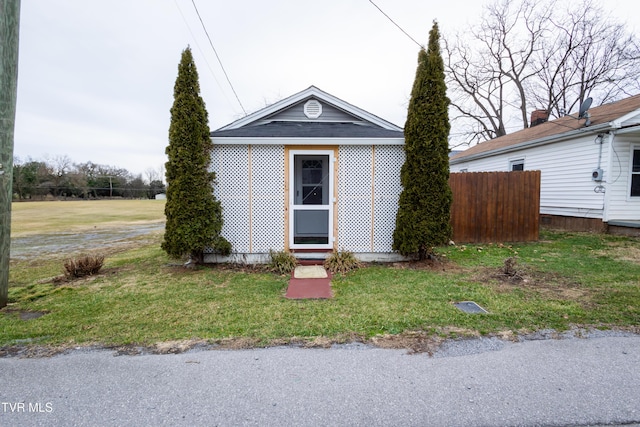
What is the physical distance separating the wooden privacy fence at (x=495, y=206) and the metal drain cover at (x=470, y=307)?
5.03m

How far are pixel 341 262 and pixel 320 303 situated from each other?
1888 millimetres

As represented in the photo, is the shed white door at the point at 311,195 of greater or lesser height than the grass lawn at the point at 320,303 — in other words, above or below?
above

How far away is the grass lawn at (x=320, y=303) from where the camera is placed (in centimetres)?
303

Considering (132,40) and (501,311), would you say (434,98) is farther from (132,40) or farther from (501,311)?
(132,40)

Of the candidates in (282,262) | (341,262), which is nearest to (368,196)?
(341,262)

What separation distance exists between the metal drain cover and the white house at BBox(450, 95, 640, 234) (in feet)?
24.3

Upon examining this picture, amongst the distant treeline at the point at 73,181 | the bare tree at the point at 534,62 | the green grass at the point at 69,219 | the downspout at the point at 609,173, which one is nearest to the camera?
the downspout at the point at 609,173

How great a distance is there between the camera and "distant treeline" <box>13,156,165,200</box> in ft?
123

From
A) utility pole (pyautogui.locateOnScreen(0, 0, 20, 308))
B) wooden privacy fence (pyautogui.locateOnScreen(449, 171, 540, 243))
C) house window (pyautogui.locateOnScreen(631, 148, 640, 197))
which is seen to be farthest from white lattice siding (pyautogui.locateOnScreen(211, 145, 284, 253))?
house window (pyautogui.locateOnScreen(631, 148, 640, 197))

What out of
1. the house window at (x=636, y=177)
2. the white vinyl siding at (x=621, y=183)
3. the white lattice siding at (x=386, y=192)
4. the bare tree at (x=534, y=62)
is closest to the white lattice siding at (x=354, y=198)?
the white lattice siding at (x=386, y=192)

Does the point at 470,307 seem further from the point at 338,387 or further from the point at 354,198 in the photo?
the point at 354,198

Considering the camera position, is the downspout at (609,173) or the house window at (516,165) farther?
the house window at (516,165)

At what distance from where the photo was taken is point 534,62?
2072 cm

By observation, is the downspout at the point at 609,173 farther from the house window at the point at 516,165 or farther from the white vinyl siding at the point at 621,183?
the house window at the point at 516,165
